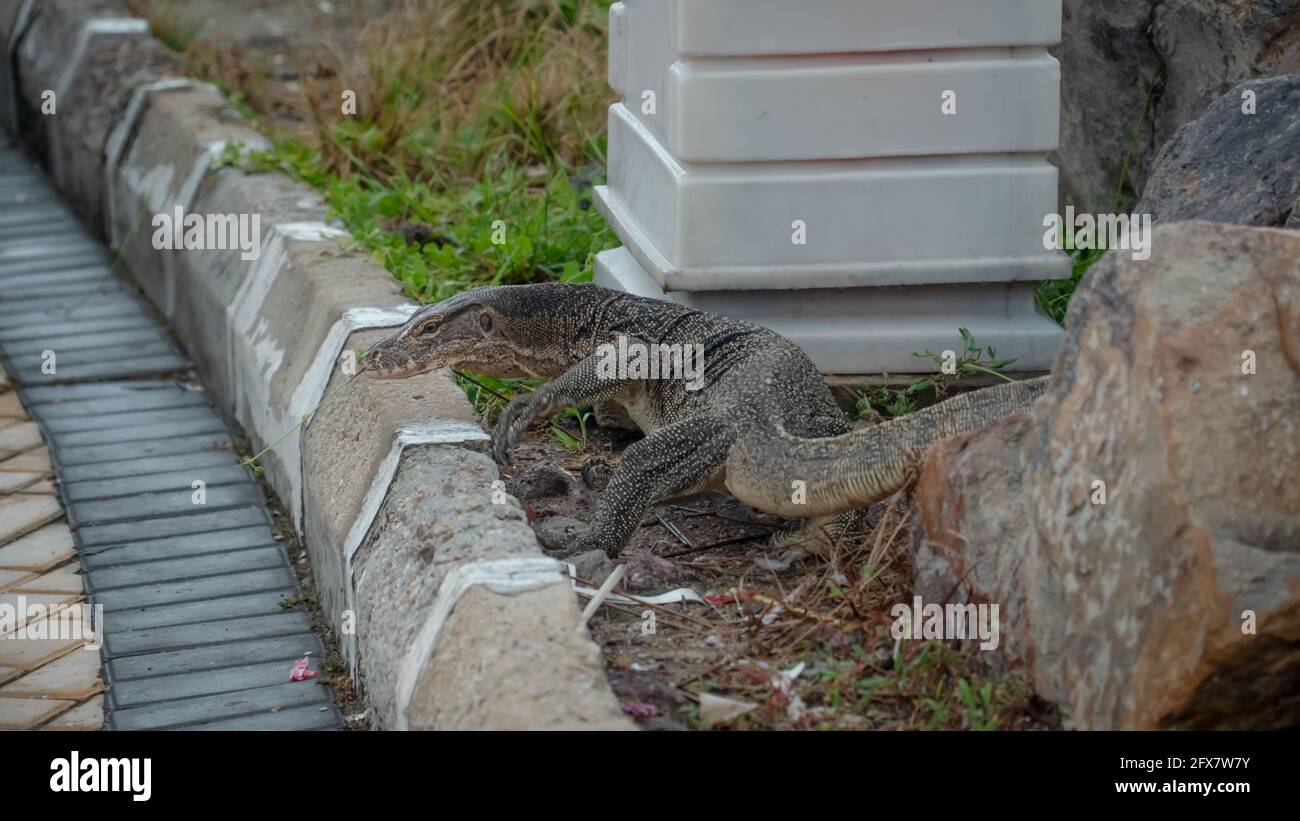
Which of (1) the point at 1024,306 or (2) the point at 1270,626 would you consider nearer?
(2) the point at 1270,626

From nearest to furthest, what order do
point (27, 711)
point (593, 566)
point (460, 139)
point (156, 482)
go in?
point (593, 566)
point (27, 711)
point (156, 482)
point (460, 139)

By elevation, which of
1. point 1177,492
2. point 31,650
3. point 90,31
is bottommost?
point 31,650

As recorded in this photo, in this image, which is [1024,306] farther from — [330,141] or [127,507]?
[330,141]

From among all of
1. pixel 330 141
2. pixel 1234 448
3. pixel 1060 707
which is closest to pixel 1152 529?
pixel 1234 448

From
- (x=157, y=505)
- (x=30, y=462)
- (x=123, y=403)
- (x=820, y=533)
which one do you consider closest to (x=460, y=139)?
(x=123, y=403)

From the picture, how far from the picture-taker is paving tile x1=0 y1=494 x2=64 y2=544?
204 inches

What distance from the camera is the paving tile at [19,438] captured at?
5.81 metres

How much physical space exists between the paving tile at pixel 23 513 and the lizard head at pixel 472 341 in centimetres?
140

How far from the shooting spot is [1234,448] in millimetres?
2795

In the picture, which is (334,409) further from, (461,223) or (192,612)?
(461,223)

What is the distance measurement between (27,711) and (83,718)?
164 millimetres

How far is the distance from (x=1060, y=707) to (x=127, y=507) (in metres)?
3.36

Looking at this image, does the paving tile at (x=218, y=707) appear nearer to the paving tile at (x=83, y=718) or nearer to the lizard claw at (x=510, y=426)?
the paving tile at (x=83, y=718)

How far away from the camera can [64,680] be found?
14.0 ft
